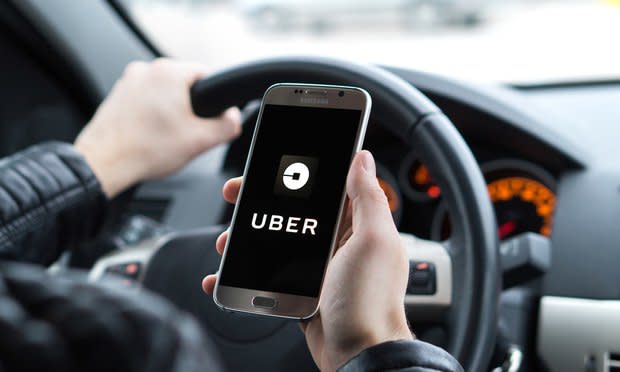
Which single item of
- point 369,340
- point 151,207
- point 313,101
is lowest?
point 151,207

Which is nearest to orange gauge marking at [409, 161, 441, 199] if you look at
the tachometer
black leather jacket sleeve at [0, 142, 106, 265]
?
the tachometer

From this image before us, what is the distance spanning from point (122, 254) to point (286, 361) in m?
0.32

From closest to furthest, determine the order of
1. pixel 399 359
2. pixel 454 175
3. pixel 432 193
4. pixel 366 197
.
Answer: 1. pixel 399 359
2. pixel 366 197
3. pixel 454 175
4. pixel 432 193

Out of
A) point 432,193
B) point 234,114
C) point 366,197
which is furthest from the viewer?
point 432,193

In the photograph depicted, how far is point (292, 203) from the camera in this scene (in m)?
0.58

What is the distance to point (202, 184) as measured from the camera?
4.39 feet

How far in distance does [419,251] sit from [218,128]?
0.28 metres

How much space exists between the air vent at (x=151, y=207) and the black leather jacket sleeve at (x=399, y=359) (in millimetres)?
985

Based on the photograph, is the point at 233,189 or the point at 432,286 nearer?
the point at 233,189

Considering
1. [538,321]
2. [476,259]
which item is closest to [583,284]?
[538,321]

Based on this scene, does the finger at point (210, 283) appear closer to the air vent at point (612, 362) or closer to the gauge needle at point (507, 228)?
the air vent at point (612, 362)

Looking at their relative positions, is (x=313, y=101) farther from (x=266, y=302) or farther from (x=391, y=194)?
(x=391, y=194)

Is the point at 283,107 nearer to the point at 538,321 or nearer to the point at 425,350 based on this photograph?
the point at 425,350

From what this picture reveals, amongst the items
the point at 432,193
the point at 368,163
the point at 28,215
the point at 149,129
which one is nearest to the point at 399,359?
the point at 368,163
